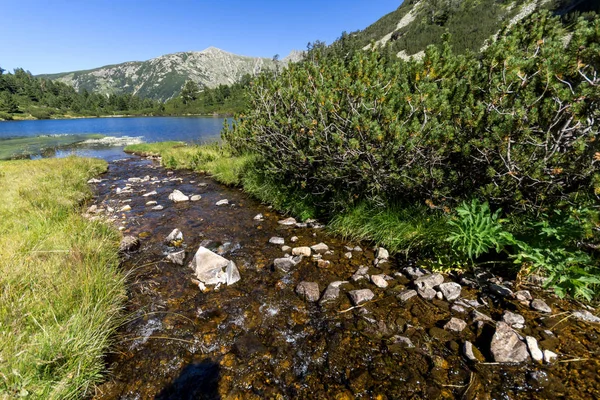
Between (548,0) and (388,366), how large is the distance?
191952 mm

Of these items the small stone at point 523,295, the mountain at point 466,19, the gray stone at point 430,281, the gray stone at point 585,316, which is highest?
the mountain at point 466,19

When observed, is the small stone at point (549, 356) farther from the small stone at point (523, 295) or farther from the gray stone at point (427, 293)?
the gray stone at point (427, 293)

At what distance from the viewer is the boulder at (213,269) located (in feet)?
19.6

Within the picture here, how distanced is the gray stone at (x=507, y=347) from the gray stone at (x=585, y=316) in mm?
1344

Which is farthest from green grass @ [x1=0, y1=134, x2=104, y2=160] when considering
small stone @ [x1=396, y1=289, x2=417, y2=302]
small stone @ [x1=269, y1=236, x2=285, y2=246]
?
small stone @ [x1=396, y1=289, x2=417, y2=302]

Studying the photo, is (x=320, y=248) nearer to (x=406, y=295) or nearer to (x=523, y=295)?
(x=406, y=295)

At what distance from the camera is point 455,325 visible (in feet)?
13.9

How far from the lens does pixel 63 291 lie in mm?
4449

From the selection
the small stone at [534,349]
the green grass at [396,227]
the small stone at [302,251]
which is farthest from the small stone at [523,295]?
the small stone at [302,251]

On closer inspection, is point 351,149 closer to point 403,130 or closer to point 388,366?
point 403,130

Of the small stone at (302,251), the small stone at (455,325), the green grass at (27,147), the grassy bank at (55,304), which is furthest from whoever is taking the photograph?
the green grass at (27,147)

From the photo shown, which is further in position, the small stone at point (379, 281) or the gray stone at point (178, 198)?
the gray stone at point (178, 198)

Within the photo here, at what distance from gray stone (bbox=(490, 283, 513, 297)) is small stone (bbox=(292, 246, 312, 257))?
155 inches

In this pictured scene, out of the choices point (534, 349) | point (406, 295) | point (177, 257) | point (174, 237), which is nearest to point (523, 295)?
point (534, 349)
